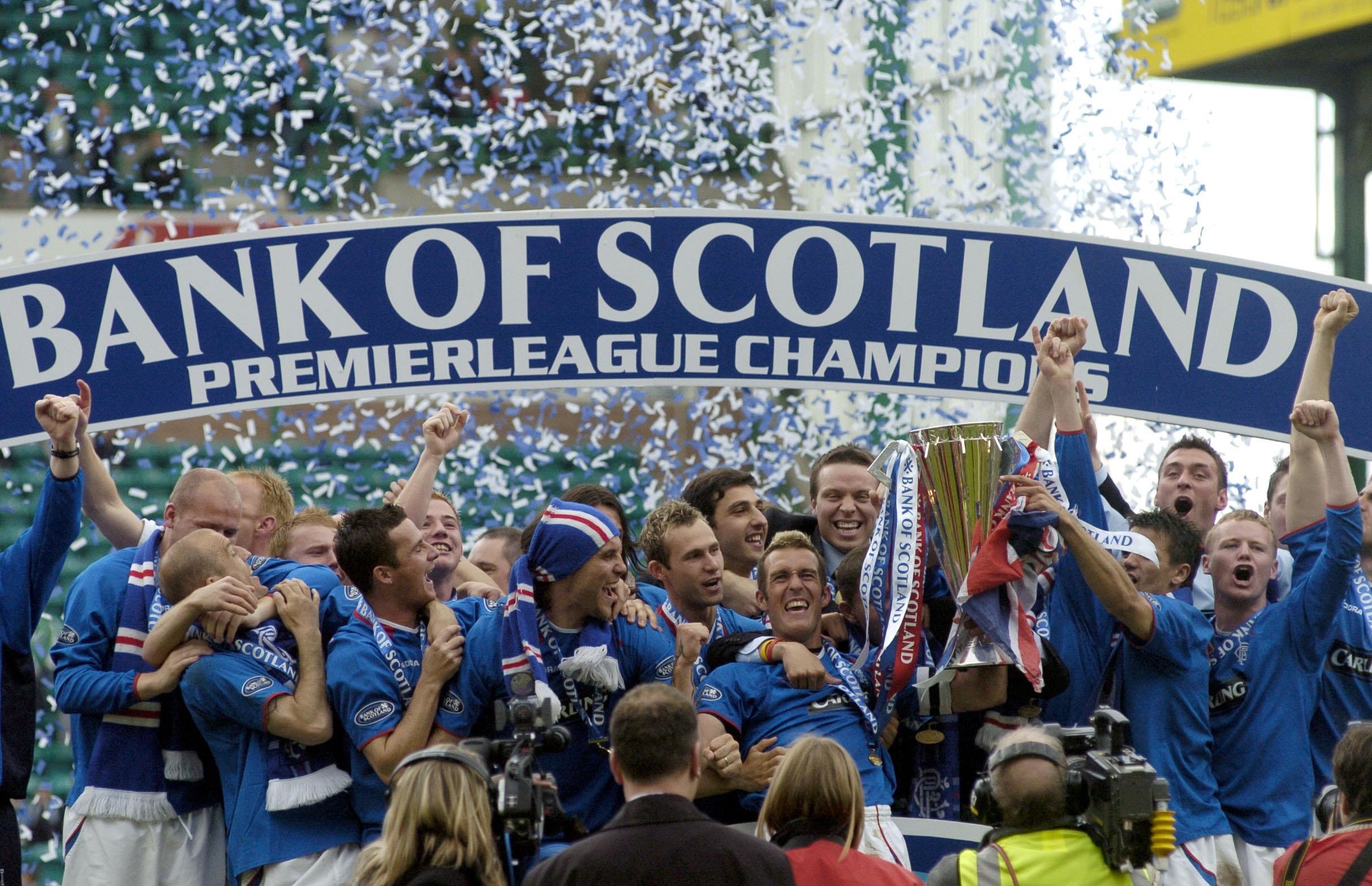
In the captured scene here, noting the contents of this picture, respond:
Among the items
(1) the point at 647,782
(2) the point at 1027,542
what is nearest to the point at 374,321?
(2) the point at 1027,542

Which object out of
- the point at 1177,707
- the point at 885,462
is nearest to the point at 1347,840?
the point at 1177,707

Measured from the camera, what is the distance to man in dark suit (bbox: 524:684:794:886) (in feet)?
9.08

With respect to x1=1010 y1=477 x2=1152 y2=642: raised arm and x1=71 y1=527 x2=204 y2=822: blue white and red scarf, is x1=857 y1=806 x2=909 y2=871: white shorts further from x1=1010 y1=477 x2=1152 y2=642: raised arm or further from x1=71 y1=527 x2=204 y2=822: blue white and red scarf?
x1=71 y1=527 x2=204 y2=822: blue white and red scarf

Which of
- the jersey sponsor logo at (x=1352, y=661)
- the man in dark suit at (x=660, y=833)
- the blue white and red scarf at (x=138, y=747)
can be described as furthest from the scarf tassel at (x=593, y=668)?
the jersey sponsor logo at (x=1352, y=661)

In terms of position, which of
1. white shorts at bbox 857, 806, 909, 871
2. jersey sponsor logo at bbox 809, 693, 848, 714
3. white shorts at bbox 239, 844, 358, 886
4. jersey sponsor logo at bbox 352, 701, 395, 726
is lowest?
white shorts at bbox 239, 844, 358, 886

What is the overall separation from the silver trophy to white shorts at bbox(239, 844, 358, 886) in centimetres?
172

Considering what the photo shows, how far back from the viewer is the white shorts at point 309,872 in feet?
12.8

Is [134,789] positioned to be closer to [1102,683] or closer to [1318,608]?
[1102,683]

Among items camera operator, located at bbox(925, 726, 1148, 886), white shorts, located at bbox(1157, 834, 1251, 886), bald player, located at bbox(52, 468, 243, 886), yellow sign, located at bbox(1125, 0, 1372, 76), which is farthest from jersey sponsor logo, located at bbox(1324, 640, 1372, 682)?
yellow sign, located at bbox(1125, 0, 1372, 76)

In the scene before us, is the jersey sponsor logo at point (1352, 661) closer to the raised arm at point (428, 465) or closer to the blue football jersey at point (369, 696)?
the blue football jersey at point (369, 696)

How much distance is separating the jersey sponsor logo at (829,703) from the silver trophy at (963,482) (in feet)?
1.43

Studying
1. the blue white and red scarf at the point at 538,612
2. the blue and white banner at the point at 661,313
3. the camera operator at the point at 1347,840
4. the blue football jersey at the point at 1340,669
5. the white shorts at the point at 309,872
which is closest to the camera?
the camera operator at the point at 1347,840

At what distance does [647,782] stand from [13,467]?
17.3 ft

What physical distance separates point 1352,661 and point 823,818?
207 centimetres
